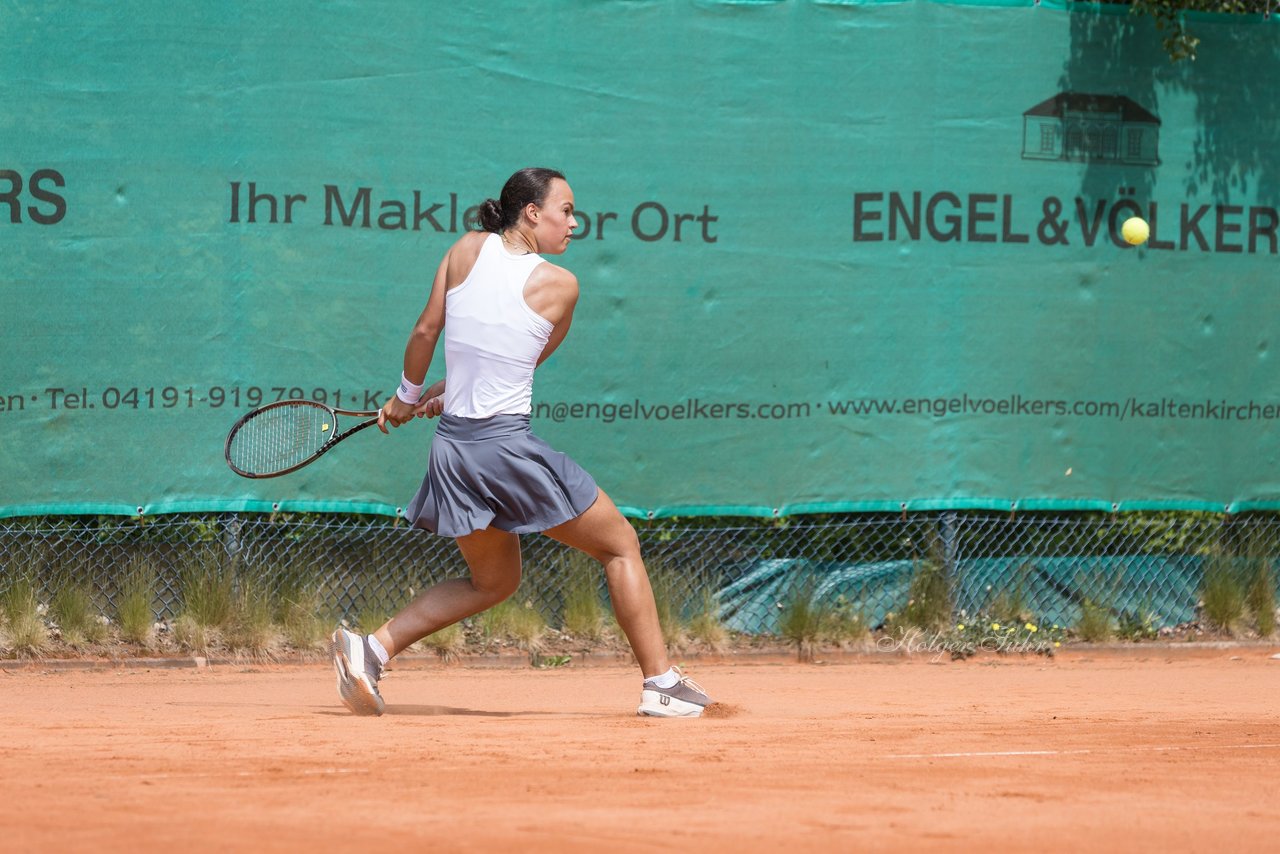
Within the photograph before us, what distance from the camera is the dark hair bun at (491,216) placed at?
486 cm

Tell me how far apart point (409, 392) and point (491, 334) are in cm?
33

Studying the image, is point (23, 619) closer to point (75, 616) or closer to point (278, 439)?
point (75, 616)

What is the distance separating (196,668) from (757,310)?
271cm

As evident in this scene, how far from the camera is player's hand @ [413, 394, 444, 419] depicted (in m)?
4.83

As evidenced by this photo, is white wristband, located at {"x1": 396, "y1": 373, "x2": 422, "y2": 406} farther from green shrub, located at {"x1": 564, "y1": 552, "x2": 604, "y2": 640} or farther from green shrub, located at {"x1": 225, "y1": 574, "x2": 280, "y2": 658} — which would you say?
green shrub, located at {"x1": 564, "y1": 552, "x2": 604, "y2": 640}

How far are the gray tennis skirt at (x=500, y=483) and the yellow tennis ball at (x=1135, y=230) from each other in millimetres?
3499

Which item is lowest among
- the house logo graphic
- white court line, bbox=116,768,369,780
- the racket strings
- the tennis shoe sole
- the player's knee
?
the tennis shoe sole

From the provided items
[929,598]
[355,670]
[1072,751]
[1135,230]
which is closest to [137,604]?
[355,670]

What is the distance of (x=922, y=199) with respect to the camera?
7.16 metres

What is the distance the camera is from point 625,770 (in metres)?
3.95

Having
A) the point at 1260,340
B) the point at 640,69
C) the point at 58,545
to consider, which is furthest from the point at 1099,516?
the point at 58,545

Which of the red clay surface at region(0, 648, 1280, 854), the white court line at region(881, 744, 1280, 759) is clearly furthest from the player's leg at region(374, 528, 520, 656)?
the white court line at region(881, 744, 1280, 759)

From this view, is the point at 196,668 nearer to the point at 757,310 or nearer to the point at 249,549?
the point at 249,549

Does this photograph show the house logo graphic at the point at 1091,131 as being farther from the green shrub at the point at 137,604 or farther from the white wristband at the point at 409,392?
the green shrub at the point at 137,604
